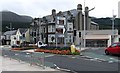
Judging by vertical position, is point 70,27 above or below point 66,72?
above

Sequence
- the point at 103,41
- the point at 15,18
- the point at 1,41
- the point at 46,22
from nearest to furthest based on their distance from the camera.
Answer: the point at 103,41
the point at 46,22
the point at 1,41
the point at 15,18

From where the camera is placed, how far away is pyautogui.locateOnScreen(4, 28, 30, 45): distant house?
8921 centimetres

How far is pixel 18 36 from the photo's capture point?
98688mm

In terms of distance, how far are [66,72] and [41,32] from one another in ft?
195

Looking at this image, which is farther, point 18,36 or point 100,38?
point 18,36

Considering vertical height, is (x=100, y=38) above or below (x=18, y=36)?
below

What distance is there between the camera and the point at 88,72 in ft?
50.3

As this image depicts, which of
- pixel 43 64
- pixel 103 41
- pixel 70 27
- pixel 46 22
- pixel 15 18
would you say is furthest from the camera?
pixel 15 18

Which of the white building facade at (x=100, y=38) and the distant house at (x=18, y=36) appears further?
the distant house at (x=18, y=36)

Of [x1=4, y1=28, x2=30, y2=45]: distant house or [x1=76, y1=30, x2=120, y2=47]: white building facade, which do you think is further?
[x1=4, y1=28, x2=30, y2=45]: distant house

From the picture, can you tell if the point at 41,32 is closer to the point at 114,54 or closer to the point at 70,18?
the point at 70,18

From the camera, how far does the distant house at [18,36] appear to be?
8921 cm

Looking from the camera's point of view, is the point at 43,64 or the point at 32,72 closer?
the point at 32,72

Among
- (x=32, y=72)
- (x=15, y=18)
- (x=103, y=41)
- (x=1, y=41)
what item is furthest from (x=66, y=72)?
(x=15, y=18)
